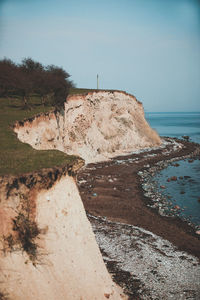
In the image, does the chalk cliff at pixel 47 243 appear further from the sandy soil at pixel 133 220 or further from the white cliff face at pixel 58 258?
the sandy soil at pixel 133 220

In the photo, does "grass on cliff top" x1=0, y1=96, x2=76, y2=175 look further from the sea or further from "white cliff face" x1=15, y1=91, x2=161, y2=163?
the sea

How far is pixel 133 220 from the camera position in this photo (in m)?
15.1

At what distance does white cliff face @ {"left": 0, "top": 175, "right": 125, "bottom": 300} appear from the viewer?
587 cm

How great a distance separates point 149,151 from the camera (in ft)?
130

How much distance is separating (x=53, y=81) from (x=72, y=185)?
19.4 meters

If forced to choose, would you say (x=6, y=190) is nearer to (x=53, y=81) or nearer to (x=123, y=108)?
(x=53, y=81)

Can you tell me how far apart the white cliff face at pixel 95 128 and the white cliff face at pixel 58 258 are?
9434 mm

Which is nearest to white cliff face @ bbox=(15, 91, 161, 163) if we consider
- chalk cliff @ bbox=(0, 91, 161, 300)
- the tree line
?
the tree line

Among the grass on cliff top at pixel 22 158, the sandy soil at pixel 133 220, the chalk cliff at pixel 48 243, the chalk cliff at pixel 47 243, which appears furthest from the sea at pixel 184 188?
the grass on cliff top at pixel 22 158

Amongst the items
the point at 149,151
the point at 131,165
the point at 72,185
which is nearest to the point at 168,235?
the point at 72,185

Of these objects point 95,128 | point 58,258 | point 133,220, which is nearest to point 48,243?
point 58,258

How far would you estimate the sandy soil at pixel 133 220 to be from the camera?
9195 millimetres

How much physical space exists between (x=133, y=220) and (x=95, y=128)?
2118 centimetres

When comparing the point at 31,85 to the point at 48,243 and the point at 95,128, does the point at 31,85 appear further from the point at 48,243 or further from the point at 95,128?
the point at 48,243
